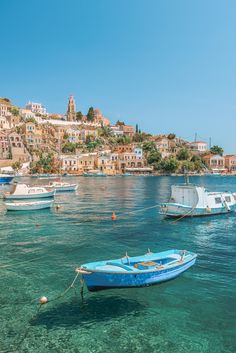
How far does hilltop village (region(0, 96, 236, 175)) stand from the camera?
159500mm

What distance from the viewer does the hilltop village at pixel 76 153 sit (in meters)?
160

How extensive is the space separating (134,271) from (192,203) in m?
24.4

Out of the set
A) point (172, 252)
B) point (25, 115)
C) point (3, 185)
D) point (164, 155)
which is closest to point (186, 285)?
point (172, 252)

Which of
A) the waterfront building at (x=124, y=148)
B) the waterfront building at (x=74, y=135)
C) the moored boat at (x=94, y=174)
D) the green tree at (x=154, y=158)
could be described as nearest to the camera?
the moored boat at (x=94, y=174)

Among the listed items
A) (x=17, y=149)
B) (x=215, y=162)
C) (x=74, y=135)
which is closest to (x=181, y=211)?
(x=17, y=149)

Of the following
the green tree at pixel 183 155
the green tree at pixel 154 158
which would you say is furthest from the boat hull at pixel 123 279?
the green tree at pixel 183 155

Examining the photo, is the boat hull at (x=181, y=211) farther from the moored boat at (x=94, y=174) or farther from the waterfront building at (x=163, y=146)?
the waterfront building at (x=163, y=146)

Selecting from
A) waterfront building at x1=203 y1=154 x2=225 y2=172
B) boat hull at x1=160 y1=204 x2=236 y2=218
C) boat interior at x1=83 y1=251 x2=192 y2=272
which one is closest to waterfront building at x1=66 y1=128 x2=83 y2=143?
waterfront building at x1=203 y1=154 x2=225 y2=172

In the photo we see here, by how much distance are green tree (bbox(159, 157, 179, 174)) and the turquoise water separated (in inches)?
5599

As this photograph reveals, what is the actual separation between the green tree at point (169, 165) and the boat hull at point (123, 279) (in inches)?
6105

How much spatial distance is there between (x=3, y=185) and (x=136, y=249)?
253 feet

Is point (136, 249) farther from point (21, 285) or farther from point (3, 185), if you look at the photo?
point (3, 185)

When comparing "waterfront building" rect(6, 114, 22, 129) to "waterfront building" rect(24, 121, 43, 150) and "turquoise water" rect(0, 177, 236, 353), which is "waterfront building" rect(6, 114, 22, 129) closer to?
"waterfront building" rect(24, 121, 43, 150)

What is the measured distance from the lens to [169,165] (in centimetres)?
16950
